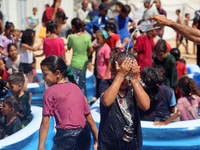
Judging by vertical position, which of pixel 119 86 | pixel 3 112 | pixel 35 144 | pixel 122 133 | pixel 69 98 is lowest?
pixel 35 144

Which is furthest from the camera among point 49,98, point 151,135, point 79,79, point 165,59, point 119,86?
point 79,79

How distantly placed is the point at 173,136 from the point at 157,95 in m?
0.52

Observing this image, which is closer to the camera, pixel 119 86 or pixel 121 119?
pixel 119 86

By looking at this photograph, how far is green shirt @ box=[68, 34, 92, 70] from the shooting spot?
5.71 m

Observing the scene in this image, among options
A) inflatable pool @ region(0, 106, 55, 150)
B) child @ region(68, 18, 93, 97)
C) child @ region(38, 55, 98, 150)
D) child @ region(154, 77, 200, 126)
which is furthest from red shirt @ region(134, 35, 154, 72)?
child @ region(38, 55, 98, 150)

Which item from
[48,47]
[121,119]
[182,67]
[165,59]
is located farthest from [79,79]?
[121,119]

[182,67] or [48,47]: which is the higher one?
[48,47]

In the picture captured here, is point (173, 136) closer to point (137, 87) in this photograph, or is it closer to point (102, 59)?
point (137, 87)

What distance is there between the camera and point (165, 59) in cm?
494

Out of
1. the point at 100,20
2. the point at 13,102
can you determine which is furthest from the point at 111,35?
the point at 13,102

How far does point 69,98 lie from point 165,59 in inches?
103

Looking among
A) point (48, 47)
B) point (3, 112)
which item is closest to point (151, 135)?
point (3, 112)

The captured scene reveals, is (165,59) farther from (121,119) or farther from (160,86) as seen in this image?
(121,119)

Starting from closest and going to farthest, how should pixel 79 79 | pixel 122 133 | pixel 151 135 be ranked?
pixel 122 133
pixel 151 135
pixel 79 79
